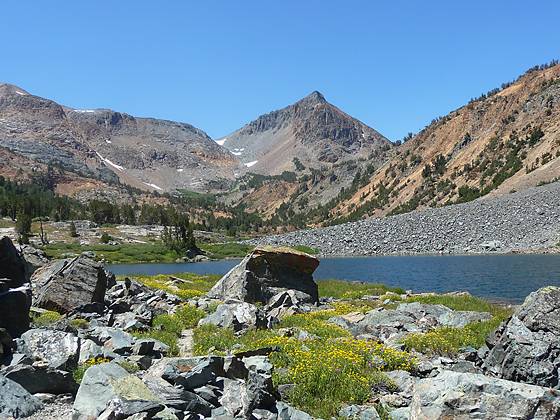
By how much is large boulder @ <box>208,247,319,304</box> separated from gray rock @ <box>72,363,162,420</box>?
70.6 ft

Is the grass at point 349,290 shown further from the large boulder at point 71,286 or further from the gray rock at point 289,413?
the gray rock at point 289,413

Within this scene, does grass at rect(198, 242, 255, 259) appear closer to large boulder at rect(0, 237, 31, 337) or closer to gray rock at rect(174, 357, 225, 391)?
large boulder at rect(0, 237, 31, 337)

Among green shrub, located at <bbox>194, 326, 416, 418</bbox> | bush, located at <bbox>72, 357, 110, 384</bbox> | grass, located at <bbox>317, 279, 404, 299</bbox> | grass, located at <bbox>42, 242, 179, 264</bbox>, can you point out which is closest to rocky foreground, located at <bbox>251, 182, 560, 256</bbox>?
grass, located at <bbox>42, 242, 179, 264</bbox>

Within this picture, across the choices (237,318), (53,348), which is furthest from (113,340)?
(237,318)

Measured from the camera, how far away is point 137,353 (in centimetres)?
1558

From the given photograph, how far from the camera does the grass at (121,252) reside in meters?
154

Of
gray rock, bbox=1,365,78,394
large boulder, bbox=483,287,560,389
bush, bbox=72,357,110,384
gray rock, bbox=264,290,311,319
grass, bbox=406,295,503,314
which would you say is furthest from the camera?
grass, bbox=406,295,503,314

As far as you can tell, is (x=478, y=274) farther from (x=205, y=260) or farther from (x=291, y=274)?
(x=205, y=260)

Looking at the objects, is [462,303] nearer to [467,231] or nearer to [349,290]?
[349,290]

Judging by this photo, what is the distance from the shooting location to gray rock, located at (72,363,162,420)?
950cm

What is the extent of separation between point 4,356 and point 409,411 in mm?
10516

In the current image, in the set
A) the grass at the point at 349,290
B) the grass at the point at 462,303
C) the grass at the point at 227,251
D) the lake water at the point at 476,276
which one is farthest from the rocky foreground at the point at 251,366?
the grass at the point at 227,251

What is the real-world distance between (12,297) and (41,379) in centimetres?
596

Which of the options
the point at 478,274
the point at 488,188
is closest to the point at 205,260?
the point at 488,188
